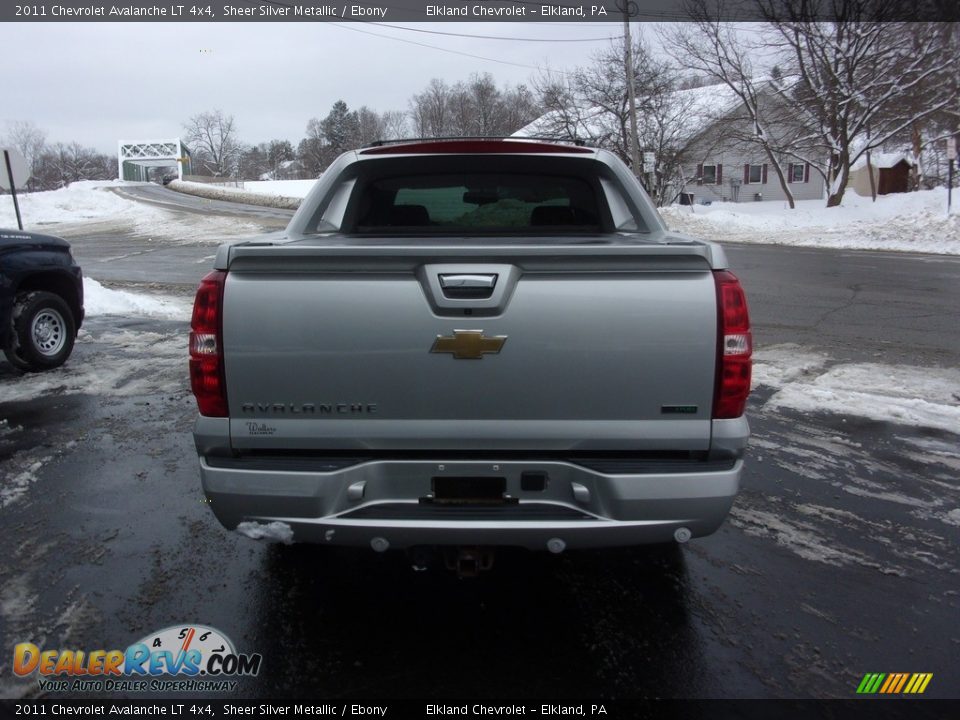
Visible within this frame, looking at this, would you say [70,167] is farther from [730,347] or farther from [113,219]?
[730,347]

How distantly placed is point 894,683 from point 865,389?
4.31 metres

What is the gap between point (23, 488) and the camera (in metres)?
4.36

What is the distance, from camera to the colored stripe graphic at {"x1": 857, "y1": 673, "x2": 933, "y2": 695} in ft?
8.39

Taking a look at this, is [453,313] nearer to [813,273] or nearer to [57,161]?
[813,273]

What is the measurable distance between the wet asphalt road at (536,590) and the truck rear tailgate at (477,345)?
857mm

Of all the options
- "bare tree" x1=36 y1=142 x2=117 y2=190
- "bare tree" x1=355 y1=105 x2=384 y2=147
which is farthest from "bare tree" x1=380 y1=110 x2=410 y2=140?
"bare tree" x1=36 y1=142 x2=117 y2=190

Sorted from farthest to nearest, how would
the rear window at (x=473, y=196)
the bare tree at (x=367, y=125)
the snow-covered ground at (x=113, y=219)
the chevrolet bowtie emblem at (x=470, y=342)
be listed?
the bare tree at (x=367, y=125) → the snow-covered ground at (x=113, y=219) → the rear window at (x=473, y=196) → the chevrolet bowtie emblem at (x=470, y=342)

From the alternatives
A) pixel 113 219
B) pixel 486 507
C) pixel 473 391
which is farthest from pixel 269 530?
pixel 113 219

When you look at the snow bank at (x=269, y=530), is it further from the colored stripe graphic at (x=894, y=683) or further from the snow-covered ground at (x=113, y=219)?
the snow-covered ground at (x=113, y=219)

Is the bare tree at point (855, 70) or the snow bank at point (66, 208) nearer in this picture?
the bare tree at point (855, 70)

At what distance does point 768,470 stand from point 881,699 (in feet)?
7.20

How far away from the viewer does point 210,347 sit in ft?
8.54

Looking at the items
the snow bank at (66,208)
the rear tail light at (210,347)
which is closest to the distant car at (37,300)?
the rear tail light at (210,347)

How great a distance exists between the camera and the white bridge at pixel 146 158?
3102 inches
